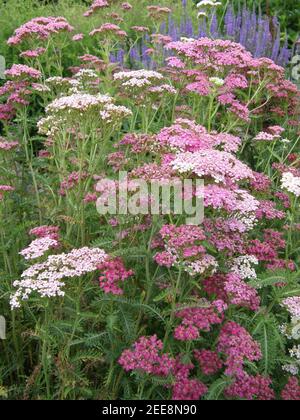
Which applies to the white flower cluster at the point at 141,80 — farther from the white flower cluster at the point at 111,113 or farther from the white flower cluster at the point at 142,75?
the white flower cluster at the point at 111,113

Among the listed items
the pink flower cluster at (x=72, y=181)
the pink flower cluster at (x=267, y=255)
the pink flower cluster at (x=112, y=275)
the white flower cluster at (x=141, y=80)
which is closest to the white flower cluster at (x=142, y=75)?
the white flower cluster at (x=141, y=80)

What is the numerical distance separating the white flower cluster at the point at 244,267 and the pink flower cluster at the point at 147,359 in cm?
53

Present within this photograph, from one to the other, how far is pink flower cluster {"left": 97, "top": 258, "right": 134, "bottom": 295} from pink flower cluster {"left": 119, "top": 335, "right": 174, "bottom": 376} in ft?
0.79

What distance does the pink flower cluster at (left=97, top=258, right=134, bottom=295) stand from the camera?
2297 mm

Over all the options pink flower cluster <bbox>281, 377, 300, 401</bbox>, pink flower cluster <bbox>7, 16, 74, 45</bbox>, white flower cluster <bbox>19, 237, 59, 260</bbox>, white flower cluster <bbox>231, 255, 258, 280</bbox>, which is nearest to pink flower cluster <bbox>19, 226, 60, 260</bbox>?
white flower cluster <bbox>19, 237, 59, 260</bbox>

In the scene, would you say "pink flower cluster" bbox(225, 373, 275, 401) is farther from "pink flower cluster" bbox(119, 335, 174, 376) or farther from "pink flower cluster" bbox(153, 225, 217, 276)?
"pink flower cluster" bbox(153, 225, 217, 276)

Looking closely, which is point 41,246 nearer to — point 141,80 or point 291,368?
point 141,80

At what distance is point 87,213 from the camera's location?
2.90 meters

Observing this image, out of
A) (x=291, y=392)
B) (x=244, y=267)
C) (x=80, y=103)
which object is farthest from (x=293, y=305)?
(x=80, y=103)

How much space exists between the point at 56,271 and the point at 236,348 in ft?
2.70

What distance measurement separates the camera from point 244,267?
2598 mm

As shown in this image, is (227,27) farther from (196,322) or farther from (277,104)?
(196,322)

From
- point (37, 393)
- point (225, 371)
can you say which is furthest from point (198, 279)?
point (37, 393)
